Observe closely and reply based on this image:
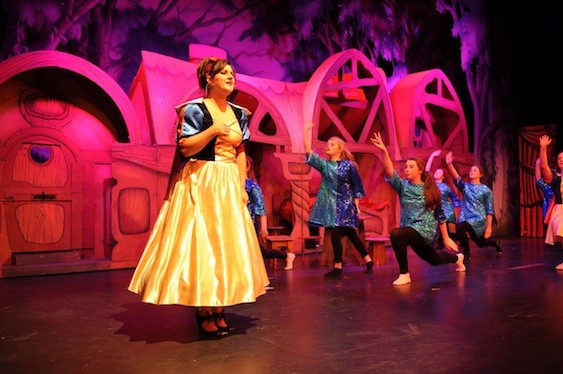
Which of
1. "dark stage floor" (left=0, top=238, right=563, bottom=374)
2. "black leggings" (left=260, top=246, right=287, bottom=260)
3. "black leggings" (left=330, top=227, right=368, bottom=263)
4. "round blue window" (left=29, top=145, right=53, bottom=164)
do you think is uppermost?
"round blue window" (left=29, top=145, right=53, bottom=164)

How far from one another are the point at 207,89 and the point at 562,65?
31.9ft

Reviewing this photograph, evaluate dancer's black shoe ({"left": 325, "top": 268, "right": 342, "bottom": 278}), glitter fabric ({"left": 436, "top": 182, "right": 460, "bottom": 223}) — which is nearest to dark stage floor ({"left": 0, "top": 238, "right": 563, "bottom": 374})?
dancer's black shoe ({"left": 325, "top": 268, "right": 342, "bottom": 278})

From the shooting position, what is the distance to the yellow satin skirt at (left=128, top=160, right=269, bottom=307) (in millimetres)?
2928

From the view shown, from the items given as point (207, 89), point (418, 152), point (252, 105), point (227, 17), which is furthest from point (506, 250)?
point (207, 89)

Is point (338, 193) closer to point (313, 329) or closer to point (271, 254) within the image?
point (271, 254)

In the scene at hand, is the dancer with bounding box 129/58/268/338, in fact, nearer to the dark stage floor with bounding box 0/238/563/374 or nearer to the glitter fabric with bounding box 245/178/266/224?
the dark stage floor with bounding box 0/238/563/374

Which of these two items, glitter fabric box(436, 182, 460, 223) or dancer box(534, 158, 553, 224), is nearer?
dancer box(534, 158, 553, 224)

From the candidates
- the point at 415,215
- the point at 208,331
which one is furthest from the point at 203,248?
the point at 415,215

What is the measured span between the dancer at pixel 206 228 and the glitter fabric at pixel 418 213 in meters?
2.29

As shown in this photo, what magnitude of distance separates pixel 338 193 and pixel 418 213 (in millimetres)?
1022

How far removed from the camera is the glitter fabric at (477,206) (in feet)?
23.6

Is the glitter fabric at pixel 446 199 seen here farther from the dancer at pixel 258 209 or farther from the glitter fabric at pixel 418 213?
the dancer at pixel 258 209

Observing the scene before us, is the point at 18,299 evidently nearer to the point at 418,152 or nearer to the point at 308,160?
the point at 308,160

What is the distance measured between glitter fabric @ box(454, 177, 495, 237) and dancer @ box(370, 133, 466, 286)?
222cm
